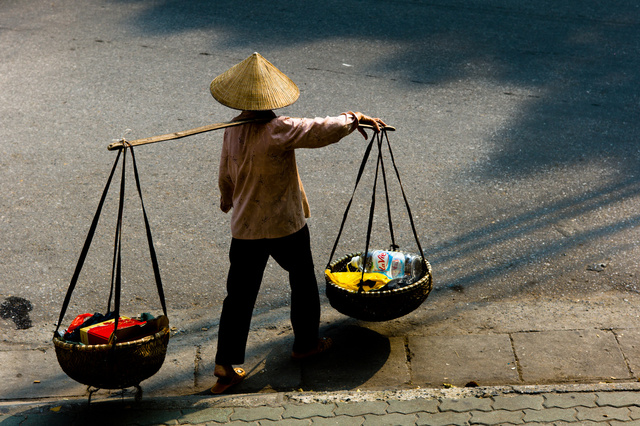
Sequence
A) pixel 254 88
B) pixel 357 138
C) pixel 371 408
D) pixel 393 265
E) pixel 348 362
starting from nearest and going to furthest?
pixel 254 88 < pixel 371 408 < pixel 348 362 < pixel 393 265 < pixel 357 138

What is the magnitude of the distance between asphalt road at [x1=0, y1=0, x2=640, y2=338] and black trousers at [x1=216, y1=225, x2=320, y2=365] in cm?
72

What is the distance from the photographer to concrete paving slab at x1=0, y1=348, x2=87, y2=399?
13.4ft

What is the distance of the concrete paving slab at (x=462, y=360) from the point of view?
13.3 feet

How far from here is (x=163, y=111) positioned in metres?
7.39

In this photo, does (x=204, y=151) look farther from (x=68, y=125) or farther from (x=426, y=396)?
(x=426, y=396)

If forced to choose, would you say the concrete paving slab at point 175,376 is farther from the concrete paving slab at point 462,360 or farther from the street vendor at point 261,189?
the concrete paving slab at point 462,360

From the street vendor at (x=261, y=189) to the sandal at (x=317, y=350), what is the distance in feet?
0.52

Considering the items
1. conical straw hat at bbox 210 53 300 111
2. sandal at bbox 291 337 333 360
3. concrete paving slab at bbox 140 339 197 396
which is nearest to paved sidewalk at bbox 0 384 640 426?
concrete paving slab at bbox 140 339 197 396

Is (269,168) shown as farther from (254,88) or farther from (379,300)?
(379,300)

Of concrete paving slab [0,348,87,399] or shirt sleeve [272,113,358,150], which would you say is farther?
concrete paving slab [0,348,87,399]

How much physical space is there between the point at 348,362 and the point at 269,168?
138cm

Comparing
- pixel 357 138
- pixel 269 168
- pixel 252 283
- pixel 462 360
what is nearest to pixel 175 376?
pixel 252 283

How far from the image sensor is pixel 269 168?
3680mm

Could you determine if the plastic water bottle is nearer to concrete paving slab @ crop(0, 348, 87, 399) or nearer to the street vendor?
the street vendor
